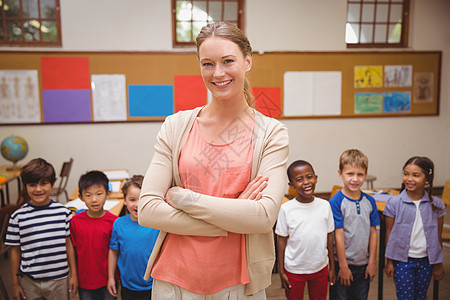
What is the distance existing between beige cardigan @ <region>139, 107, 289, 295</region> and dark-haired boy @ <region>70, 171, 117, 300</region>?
3.45ft

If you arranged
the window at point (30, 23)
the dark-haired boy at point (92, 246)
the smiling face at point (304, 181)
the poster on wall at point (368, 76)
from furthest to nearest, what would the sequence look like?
1. the poster on wall at point (368, 76)
2. the window at point (30, 23)
3. the smiling face at point (304, 181)
4. the dark-haired boy at point (92, 246)

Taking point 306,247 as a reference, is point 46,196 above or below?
above

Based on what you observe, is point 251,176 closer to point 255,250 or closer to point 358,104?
point 255,250

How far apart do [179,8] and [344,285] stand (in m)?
4.42

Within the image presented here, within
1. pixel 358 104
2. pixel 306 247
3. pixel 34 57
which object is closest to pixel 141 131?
pixel 34 57

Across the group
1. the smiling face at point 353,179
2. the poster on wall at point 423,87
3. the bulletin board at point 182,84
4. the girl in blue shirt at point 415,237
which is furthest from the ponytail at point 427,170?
the poster on wall at point 423,87

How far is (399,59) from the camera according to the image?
5816mm

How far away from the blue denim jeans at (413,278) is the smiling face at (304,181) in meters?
0.70

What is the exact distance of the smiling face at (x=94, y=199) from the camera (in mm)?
2133

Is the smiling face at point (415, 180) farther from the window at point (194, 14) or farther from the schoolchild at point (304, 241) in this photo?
the window at point (194, 14)

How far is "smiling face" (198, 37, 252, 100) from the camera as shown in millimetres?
1108

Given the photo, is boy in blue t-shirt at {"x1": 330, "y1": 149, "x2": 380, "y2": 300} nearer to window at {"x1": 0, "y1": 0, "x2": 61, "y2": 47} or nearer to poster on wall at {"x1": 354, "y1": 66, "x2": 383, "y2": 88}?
poster on wall at {"x1": 354, "y1": 66, "x2": 383, "y2": 88}

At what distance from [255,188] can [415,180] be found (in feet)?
5.24

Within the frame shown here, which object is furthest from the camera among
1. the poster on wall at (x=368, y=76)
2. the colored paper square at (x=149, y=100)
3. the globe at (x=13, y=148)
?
the poster on wall at (x=368, y=76)
